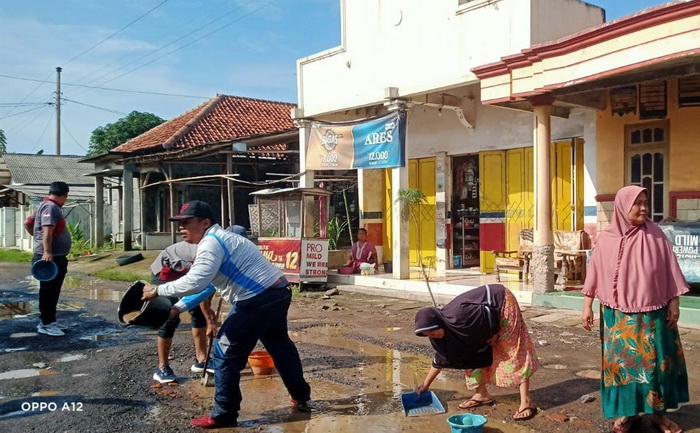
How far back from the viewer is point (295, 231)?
1245 centimetres

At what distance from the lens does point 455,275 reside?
1237cm

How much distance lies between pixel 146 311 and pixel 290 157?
14839 millimetres

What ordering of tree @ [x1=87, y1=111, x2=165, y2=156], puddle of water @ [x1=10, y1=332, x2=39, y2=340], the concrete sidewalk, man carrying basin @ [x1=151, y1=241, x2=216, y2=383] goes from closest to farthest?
1. man carrying basin @ [x1=151, y1=241, x2=216, y2=383]
2. puddle of water @ [x1=10, y1=332, x2=39, y2=340]
3. the concrete sidewalk
4. tree @ [x1=87, y1=111, x2=165, y2=156]

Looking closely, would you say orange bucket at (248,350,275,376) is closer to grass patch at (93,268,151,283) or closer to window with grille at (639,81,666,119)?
window with grille at (639,81,666,119)

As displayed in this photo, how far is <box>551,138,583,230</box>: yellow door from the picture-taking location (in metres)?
10.7

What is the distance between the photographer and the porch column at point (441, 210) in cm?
1319

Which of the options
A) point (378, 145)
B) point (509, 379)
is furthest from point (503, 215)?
point (509, 379)

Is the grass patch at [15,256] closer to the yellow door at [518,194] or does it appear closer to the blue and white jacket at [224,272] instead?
the yellow door at [518,194]

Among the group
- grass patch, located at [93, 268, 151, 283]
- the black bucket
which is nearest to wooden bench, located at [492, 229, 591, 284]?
the black bucket

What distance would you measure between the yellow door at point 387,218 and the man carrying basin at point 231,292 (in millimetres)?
9742

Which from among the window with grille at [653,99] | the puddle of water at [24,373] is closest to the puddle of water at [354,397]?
the puddle of water at [24,373]

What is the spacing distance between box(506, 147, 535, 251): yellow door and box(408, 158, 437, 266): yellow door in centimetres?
193

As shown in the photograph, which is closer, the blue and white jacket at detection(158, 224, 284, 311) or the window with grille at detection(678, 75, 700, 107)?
the blue and white jacket at detection(158, 224, 284, 311)

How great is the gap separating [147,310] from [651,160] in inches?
321
